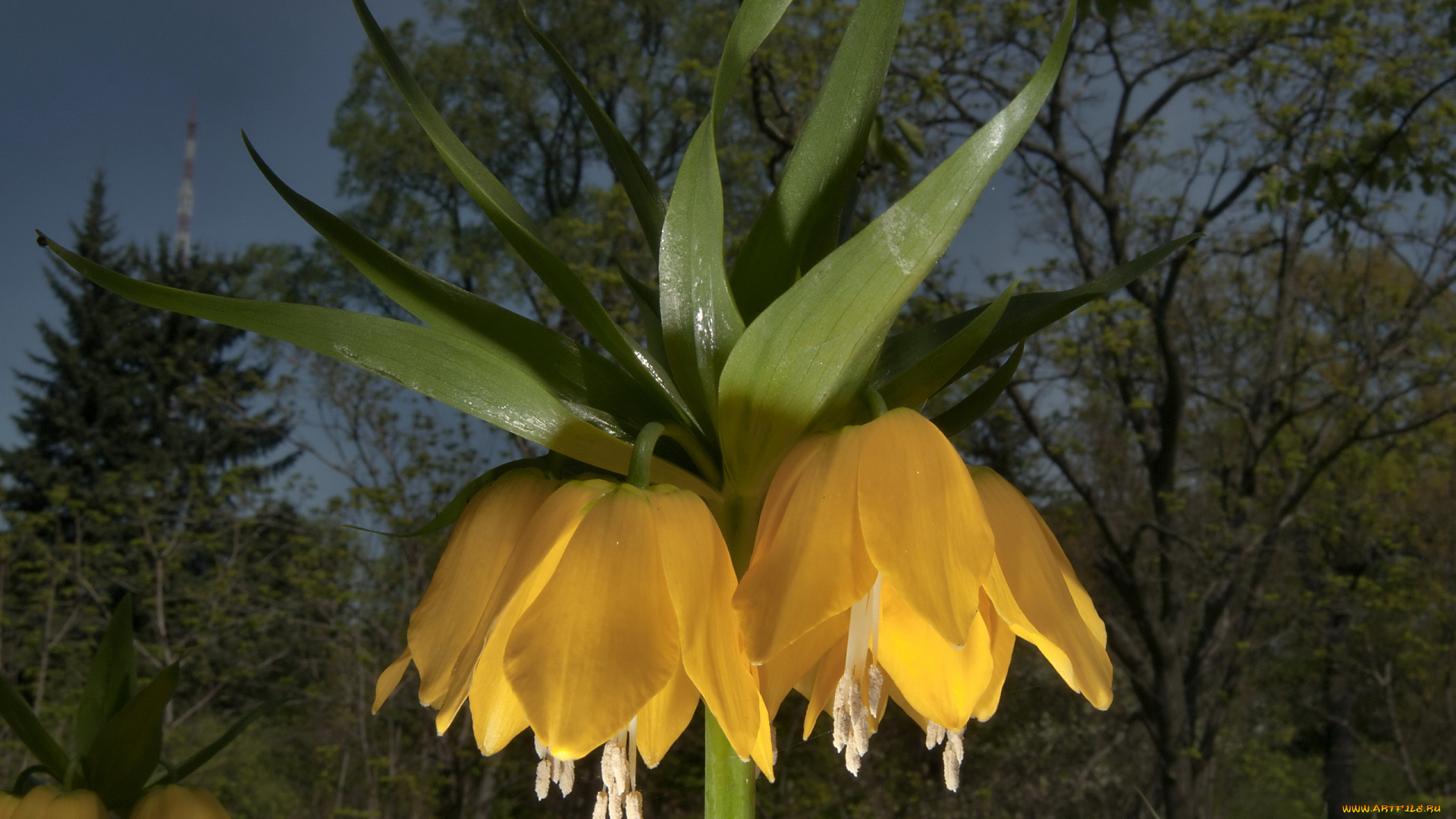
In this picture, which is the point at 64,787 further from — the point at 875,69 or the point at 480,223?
the point at 480,223

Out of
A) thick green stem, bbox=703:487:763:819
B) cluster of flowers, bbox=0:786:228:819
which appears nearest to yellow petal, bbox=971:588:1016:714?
thick green stem, bbox=703:487:763:819

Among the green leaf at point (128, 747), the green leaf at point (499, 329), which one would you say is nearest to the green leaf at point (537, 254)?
the green leaf at point (499, 329)

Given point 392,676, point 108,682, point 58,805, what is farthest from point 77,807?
point 392,676

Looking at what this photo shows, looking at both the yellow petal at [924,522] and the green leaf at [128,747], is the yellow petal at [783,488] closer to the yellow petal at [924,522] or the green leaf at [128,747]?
the yellow petal at [924,522]

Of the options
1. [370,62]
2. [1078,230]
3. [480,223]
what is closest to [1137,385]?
[1078,230]

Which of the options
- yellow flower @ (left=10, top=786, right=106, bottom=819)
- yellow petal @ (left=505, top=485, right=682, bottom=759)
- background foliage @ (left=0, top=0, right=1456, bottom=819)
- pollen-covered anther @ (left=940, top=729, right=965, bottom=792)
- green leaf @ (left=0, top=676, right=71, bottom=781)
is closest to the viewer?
yellow petal @ (left=505, top=485, right=682, bottom=759)

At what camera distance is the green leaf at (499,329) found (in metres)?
0.39

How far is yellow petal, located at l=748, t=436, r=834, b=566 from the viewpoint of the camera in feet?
1.24

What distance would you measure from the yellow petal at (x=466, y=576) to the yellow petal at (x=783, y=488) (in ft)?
0.37

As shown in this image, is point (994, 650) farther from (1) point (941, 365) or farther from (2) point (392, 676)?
(2) point (392, 676)

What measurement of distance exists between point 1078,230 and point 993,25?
49.6 inches

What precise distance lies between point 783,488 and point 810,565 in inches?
1.4

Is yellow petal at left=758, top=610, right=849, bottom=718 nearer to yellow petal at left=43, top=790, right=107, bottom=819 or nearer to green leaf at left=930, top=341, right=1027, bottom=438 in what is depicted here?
green leaf at left=930, top=341, right=1027, bottom=438

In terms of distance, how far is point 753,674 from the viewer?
0.40 metres
